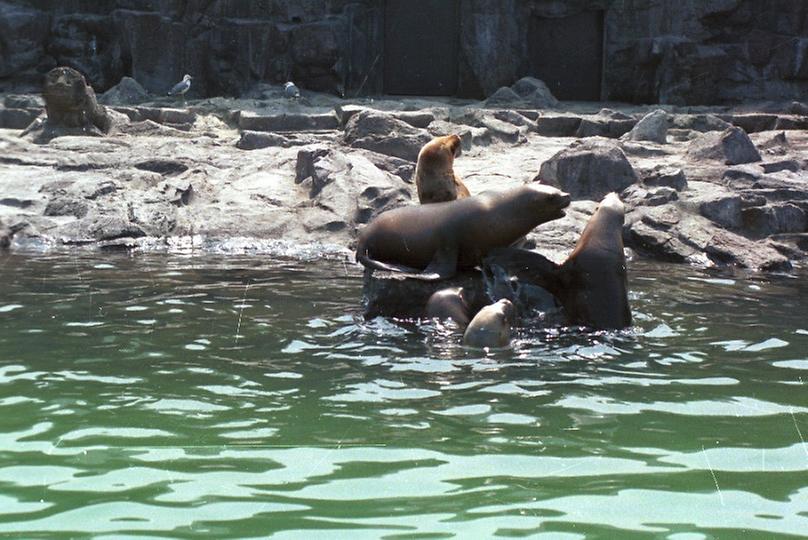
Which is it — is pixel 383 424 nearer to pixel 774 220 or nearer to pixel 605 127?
pixel 774 220

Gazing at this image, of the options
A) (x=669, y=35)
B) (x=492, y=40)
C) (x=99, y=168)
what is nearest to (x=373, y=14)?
(x=492, y=40)

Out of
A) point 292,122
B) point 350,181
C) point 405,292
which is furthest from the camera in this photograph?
point 292,122

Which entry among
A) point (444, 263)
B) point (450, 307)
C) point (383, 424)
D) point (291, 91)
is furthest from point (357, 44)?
point (383, 424)

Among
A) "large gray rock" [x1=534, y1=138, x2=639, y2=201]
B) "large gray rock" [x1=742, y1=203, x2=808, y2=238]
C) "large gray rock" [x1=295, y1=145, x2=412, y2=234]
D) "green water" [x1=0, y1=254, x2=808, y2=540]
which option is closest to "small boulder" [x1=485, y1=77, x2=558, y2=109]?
"large gray rock" [x1=534, y1=138, x2=639, y2=201]

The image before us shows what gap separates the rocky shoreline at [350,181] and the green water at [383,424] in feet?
7.60

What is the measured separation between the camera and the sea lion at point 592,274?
6.55 meters

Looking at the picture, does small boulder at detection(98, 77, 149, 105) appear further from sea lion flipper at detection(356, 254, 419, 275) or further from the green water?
sea lion flipper at detection(356, 254, 419, 275)

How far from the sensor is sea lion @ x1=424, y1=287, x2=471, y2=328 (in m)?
6.64

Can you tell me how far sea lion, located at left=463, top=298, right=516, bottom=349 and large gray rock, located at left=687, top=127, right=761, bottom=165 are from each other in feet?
22.1

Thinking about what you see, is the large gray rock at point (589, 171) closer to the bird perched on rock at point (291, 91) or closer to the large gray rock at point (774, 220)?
the large gray rock at point (774, 220)

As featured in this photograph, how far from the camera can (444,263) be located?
690 centimetres

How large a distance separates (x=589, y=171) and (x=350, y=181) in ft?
7.48

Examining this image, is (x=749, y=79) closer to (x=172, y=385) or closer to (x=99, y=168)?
(x=99, y=168)

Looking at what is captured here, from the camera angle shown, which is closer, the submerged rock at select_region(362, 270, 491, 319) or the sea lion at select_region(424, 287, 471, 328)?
the sea lion at select_region(424, 287, 471, 328)
